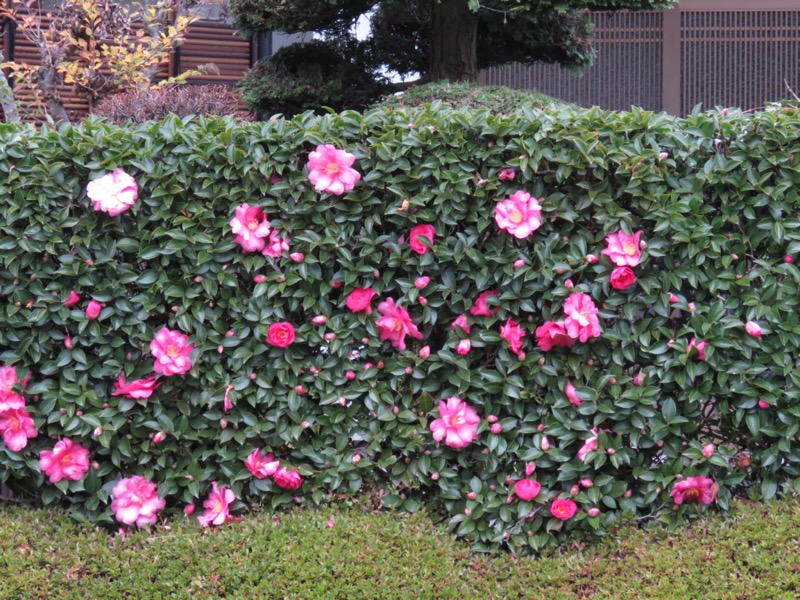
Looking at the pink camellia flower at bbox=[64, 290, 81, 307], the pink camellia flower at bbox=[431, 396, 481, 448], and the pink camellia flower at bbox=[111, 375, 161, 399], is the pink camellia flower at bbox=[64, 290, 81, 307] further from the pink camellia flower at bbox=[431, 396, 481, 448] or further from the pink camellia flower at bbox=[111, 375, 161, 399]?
the pink camellia flower at bbox=[431, 396, 481, 448]

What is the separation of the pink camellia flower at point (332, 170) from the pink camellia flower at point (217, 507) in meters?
1.18

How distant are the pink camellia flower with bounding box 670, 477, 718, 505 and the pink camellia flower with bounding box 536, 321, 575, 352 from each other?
0.64m

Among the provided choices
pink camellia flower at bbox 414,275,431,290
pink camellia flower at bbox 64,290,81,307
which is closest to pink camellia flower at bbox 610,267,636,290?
pink camellia flower at bbox 414,275,431,290

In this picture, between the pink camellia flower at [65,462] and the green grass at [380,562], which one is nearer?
the green grass at [380,562]

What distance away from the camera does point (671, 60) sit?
9.64m

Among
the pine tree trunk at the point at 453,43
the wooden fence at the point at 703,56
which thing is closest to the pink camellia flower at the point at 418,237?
the pine tree trunk at the point at 453,43

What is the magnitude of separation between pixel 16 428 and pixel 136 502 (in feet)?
1.76

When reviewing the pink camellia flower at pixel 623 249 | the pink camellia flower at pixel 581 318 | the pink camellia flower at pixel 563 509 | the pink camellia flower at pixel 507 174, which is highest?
the pink camellia flower at pixel 507 174

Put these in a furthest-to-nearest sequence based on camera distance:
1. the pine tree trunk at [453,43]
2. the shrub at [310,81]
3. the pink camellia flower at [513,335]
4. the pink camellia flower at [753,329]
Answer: the shrub at [310,81], the pine tree trunk at [453,43], the pink camellia flower at [513,335], the pink camellia flower at [753,329]

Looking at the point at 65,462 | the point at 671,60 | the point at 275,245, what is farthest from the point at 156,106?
the point at 671,60

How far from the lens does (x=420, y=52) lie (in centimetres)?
701

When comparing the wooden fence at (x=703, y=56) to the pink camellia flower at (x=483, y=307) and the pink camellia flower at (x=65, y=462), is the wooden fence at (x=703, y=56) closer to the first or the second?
the pink camellia flower at (x=483, y=307)

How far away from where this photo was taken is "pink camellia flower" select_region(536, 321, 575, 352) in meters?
3.03

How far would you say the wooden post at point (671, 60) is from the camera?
31.5 ft
